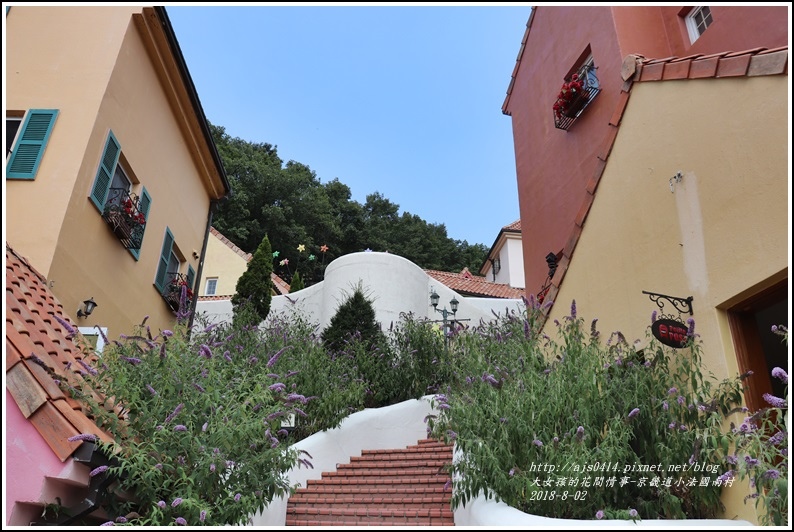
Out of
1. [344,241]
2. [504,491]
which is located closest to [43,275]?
[504,491]

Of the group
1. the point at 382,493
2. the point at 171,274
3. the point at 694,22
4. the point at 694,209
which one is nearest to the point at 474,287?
the point at 171,274

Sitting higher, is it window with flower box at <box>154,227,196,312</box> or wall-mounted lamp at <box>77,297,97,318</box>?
window with flower box at <box>154,227,196,312</box>

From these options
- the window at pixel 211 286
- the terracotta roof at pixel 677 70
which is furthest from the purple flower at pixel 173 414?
the window at pixel 211 286

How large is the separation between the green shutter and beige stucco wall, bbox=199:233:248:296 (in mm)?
15136

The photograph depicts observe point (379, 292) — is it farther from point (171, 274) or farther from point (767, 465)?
point (767, 465)

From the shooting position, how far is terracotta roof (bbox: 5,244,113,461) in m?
3.71

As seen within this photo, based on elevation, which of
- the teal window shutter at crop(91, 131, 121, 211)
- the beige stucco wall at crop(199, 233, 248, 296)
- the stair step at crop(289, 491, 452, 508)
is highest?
the beige stucco wall at crop(199, 233, 248, 296)

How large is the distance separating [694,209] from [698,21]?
635 centimetres

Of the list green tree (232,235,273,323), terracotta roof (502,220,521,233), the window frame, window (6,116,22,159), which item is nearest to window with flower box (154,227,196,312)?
green tree (232,235,273,323)

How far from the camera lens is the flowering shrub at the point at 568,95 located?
33.2 feet

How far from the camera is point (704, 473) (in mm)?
4031

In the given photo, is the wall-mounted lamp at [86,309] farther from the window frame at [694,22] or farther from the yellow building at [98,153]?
the window frame at [694,22]

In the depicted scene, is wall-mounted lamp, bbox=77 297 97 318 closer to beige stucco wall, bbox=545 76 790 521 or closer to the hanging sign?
beige stucco wall, bbox=545 76 790 521

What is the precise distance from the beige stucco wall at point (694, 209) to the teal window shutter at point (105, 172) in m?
6.64
